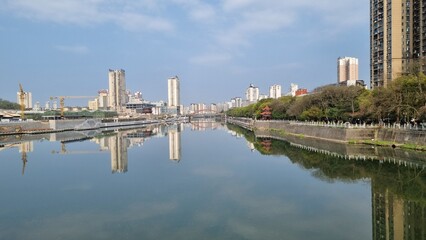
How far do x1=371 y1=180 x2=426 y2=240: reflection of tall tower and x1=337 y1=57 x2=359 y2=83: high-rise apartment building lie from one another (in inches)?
3388

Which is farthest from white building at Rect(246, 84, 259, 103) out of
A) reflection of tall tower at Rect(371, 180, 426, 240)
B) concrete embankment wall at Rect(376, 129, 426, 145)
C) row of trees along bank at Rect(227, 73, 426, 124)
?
reflection of tall tower at Rect(371, 180, 426, 240)

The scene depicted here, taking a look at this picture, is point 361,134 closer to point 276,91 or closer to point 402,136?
point 402,136

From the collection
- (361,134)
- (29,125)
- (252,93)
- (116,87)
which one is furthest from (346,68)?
(116,87)

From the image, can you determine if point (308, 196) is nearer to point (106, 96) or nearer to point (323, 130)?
point (323, 130)

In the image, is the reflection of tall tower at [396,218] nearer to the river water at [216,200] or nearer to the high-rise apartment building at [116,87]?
the river water at [216,200]

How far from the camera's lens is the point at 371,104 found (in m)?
28.6

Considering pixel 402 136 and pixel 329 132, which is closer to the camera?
pixel 402 136

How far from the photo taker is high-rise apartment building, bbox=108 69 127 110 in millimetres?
158250

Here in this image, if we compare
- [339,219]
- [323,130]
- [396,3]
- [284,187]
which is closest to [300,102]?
[323,130]

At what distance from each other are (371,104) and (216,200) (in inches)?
815

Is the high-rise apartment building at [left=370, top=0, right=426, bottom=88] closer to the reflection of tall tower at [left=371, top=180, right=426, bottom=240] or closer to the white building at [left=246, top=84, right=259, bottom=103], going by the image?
the reflection of tall tower at [left=371, top=180, right=426, bottom=240]

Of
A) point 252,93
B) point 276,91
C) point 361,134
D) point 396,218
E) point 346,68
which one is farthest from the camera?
point 252,93

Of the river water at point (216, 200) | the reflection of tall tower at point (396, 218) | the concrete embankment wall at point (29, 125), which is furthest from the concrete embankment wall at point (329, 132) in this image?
the concrete embankment wall at point (29, 125)

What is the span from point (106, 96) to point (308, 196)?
6535 inches
